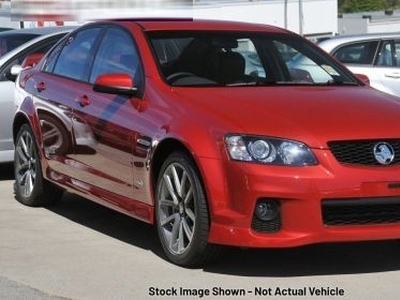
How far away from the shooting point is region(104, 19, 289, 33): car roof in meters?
6.81

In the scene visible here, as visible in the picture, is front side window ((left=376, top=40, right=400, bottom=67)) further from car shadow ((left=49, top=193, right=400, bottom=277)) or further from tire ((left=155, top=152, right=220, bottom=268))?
tire ((left=155, top=152, right=220, bottom=268))

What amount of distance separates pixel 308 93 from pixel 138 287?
1.82 m

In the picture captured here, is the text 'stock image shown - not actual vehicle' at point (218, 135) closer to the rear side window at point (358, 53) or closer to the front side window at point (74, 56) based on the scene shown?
the front side window at point (74, 56)

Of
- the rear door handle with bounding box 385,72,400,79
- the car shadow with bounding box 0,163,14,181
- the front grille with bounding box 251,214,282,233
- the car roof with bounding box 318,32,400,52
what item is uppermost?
the front grille with bounding box 251,214,282,233

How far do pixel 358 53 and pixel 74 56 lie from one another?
579 centimetres

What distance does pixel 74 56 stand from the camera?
7.48 metres

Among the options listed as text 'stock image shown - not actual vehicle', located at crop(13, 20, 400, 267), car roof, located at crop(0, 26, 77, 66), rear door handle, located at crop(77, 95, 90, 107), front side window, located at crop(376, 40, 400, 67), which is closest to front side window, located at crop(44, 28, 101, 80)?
→ text 'stock image shown - not actual vehicle', located at crop(13, 20, 400, 267)

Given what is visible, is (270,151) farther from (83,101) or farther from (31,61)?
(31,61)

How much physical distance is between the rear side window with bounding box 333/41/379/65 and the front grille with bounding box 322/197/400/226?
685cm

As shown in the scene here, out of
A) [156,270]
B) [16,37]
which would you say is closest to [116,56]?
[156,270]

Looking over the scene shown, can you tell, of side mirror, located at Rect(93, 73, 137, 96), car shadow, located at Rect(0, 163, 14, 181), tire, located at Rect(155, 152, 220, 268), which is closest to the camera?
tire, located at Rect(155, 152, 220, 268)

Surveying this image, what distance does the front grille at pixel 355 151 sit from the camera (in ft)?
17.6

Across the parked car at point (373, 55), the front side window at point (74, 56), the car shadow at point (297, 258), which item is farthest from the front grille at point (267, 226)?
the parked car at point (373, 55)

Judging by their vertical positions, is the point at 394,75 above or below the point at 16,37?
below
